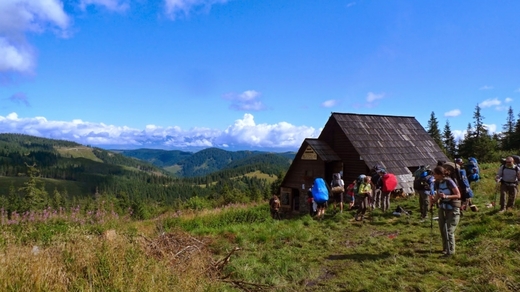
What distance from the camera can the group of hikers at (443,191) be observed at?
730 cm

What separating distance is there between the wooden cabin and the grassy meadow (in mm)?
9596

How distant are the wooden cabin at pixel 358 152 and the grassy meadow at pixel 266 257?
31.5ft

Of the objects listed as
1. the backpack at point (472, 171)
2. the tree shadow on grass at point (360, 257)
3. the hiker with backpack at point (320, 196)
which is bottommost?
the tree shadow on grass at point (360, 257)

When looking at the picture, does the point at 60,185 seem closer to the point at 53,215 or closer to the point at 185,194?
the point at 185,194

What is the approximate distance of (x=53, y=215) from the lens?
1121 cm

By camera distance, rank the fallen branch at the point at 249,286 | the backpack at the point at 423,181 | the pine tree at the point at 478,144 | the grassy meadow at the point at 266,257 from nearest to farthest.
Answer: the grassy meadow at the point at 266,257, the fallen branch at the point at 249,286, the backpack at the point at 423,181, the pine tree at the point at 478,144

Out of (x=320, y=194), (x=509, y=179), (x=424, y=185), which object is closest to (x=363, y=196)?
(x=320, y=194)

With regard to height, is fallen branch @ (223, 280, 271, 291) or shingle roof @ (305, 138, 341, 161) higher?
shingle roof @ (305, 138, 341, 161)

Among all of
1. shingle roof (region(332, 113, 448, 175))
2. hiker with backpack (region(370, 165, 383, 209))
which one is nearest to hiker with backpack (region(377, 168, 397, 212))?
hiker with backpack (region(370, 165, 383, 209))

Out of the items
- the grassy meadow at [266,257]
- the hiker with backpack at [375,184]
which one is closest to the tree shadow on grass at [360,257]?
the grassy meadow at [266,257]

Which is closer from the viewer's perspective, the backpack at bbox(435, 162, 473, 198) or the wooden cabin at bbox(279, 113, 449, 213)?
the backpack at bbox(435, 162, 473, 198)

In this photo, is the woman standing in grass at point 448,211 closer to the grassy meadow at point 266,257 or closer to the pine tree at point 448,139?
the grassy meadow at point 266,257

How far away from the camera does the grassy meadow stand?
194 inches

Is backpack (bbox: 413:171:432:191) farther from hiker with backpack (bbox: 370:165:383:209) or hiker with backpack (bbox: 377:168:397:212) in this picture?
hiker with backpack (bbox: 370:165:383:209)
